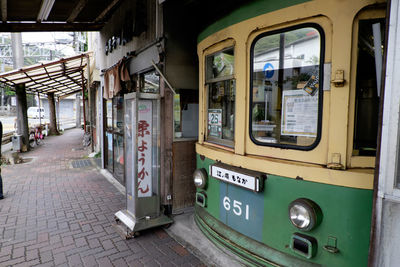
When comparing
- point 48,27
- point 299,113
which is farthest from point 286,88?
point 48,27

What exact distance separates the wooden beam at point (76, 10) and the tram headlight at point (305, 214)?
602 centimetres

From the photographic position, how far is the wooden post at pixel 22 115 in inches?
427

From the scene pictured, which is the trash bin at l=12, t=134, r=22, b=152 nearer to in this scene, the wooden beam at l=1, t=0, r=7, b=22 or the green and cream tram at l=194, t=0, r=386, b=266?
the wooden beam at l=1, t=0, r=7, b=22

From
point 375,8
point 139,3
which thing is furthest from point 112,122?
point 375,8

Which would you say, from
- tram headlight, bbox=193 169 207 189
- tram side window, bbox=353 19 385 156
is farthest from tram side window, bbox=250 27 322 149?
tram headlight, bbox=193 169 207 189

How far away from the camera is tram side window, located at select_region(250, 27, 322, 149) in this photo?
2494 mm

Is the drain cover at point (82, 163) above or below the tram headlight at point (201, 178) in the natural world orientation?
below

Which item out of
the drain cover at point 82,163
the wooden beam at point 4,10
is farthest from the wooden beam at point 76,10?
the drain cover at point 82,163

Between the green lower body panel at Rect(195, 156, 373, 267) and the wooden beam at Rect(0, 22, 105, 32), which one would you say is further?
the wooden beam at Rect(0, 22, 105, 32)

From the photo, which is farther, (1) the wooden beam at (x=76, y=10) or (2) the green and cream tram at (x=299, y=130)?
(1) the wooden beam at (x=76, y=10)

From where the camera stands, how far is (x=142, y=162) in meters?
4.14

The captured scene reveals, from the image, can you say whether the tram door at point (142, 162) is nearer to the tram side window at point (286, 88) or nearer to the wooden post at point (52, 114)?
the tram side window at point (286, 88)

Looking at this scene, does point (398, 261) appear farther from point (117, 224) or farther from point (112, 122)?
point (112, 122)

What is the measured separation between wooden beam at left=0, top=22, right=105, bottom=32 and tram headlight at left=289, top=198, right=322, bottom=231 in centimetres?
778
